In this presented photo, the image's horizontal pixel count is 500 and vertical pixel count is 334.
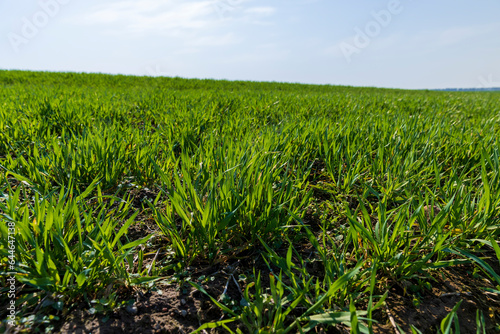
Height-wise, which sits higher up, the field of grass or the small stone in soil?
the field of grass

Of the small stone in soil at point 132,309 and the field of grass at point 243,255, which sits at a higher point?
the field of grass at point 243,255

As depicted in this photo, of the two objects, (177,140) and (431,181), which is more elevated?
(177,140)

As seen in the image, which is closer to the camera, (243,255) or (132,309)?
(132,309)

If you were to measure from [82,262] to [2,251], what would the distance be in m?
0.27

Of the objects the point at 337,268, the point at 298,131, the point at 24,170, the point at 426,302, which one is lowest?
the point at 426,302

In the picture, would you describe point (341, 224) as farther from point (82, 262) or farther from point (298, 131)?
point (82, 262)

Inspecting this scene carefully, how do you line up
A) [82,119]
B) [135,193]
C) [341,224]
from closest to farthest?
[341,224]
[135,193]
[82,119]

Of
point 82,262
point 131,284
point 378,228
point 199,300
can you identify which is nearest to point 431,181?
point 378,228

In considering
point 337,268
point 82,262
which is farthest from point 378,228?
point 82,262

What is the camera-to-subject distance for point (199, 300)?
3.68 ft

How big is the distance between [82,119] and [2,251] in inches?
88.6

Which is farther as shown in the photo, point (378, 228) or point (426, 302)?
point (378, 228)

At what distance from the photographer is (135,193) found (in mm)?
1866

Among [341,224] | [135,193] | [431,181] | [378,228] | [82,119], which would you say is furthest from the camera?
[82,119]
